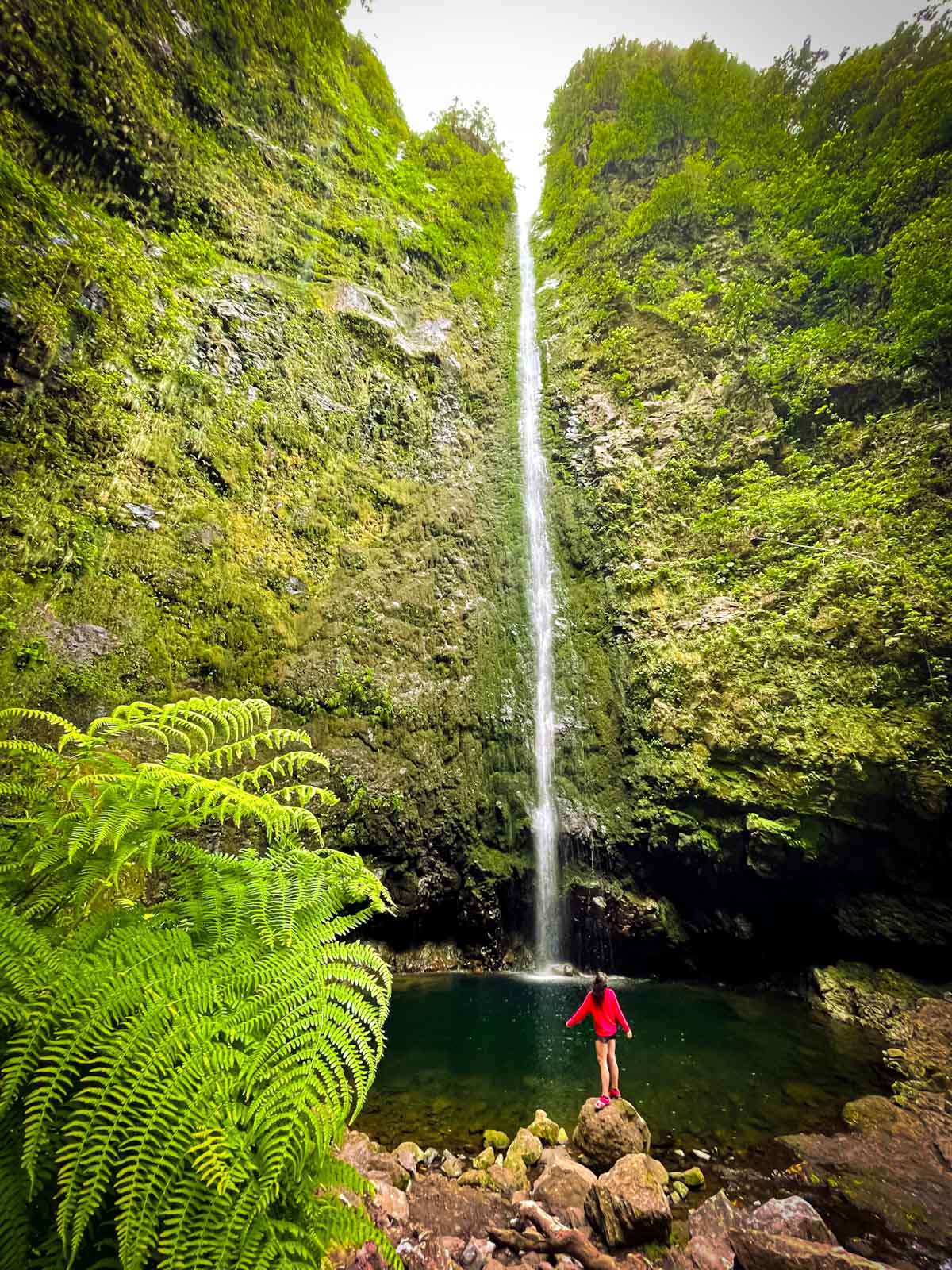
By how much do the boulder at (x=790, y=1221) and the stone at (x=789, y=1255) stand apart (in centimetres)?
10

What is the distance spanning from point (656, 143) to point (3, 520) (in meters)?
25.6

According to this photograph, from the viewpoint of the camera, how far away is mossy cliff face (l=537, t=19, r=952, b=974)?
26.3 feet

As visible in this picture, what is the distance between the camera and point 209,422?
9.77 metres

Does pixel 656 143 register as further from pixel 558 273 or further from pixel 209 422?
pixel 209 422

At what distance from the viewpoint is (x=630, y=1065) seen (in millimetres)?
5414

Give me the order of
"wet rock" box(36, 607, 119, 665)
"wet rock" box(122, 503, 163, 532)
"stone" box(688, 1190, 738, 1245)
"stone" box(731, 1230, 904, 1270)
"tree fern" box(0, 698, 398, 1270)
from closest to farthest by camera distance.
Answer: "tree fern" box(0, 698, 398, 1270)
"stone" box(731, 1230, 904, 1270)
"stone" box(688, 1190, 738, 1245)
"wet rock" box(36, 607, 119, 665)
"wet rock" box(122, 503, 163, 532)

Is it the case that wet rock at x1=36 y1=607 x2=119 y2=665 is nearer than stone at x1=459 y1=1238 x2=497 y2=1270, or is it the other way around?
stone at x1=459 y1=1238 x2=497 y2=1270

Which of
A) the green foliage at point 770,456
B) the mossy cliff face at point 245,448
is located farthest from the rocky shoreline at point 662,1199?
the mossy cliff face at point 245,448

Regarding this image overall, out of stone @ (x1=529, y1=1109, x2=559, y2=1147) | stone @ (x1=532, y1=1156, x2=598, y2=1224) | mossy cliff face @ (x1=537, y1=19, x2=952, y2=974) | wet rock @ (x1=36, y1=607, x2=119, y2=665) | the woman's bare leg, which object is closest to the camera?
stone @ (x1=532, y1=1156, x2=598, y2=1224)

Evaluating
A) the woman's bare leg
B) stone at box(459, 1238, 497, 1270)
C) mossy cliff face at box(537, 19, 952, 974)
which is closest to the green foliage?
mossy cliff face at box(537, 19, 952, 974)

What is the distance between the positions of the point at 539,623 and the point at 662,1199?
10.00m

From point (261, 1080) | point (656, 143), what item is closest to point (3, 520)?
point (261, 1080)

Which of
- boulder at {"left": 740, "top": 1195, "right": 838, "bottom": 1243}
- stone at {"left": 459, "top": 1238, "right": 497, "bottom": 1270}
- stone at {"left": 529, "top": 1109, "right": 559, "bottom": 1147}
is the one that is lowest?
stone at {"left": 529, "top": 1109, "right": 559, "bottom": 1147}

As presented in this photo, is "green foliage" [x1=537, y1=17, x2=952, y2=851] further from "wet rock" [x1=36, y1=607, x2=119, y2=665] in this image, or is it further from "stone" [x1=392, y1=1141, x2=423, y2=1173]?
"wet rock" [x1=36, y1=607, x2=119, y2=665]
